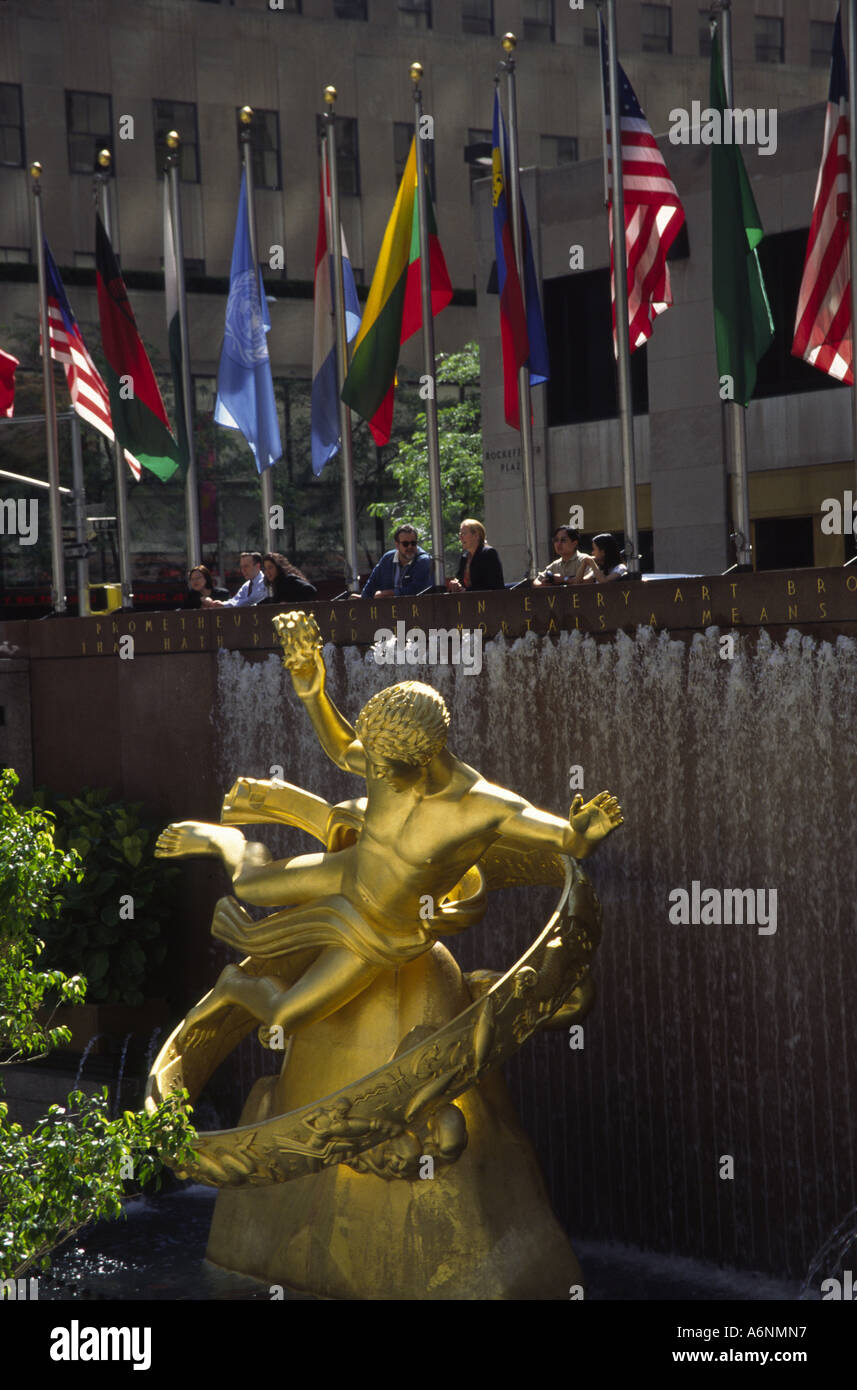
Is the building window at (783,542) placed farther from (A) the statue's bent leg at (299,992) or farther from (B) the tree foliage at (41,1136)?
(B) the tree foliage at (41,1136)

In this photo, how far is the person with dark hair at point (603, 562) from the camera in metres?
14.3

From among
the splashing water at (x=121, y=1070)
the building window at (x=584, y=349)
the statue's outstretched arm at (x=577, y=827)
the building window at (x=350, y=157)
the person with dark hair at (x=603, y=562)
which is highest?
the building window at (x=350, y=157)

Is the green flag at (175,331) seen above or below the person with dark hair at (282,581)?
above

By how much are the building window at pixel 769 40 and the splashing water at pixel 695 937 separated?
4111 centimetres

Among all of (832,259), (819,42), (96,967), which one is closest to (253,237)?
(832,259)

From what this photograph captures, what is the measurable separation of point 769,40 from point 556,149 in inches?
251

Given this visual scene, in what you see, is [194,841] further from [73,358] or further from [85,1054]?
[73,358]

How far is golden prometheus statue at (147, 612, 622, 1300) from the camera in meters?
10.1

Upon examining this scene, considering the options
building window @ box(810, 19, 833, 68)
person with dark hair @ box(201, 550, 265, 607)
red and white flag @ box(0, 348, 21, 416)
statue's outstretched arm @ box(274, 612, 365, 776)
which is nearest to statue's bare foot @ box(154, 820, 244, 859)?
statue's outstretched arm @ box(274, 612, 365, 776)

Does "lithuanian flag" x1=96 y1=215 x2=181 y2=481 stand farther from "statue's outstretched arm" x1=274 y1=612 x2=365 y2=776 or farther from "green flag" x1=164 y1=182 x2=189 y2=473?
"statue's outstretched arm" x1=274 y1=612 x2=365 y2=776

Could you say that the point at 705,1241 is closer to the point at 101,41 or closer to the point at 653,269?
the point at 653,269

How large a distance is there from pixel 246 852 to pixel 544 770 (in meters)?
2.99

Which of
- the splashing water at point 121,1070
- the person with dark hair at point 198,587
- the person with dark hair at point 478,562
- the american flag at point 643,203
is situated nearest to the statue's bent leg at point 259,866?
the person with dark hair at point 478,562
